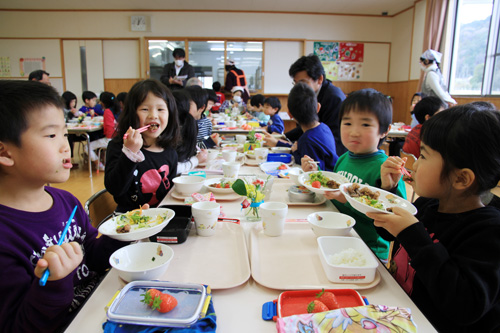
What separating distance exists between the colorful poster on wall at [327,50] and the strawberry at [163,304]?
30.8 feet

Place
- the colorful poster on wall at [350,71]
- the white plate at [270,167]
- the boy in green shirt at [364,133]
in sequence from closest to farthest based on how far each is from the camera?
the boy in green shirt at [364,133] → the white plate at [270,167] → the colorful poster on wall at [350,71]

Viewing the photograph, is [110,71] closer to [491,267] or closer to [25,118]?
[25,118]

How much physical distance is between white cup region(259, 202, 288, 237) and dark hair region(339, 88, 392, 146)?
731 millimetres

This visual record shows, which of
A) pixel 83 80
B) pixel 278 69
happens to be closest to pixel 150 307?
pixel 278 69

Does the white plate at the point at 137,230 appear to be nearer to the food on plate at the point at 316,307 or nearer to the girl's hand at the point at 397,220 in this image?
the food on plate at the point at 316,307

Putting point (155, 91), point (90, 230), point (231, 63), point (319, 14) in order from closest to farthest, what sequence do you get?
point (90, 230), point (155, 91), point (231, 63), point (319, 14)

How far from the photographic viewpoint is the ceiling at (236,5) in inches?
316

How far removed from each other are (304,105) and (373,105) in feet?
2.97

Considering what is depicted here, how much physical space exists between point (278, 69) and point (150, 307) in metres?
9.04

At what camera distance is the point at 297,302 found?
0.79 meters

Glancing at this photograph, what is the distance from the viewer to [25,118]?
905 mm

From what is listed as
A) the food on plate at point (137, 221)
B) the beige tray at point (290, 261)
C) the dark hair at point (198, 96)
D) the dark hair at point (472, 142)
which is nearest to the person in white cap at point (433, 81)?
the dark hair at point (198, 96)

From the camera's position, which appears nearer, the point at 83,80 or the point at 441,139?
the point at 441,139

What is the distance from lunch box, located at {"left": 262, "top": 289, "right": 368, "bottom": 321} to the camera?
74cm
